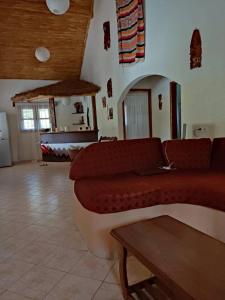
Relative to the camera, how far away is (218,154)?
3.03 m

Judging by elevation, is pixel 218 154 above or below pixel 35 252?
above

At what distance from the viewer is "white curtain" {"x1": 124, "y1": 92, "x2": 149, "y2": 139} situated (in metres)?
7.34

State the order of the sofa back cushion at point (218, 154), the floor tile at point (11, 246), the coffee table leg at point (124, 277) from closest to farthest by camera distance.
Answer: the coffee table leg at point (124, 277) → the floor tile at point (11, 246) → the sofa back cushion at point (218, 154)

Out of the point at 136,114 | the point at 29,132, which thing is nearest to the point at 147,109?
the point at 136,114

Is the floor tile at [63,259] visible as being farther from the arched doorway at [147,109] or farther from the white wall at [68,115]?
the white wall at [68,115]

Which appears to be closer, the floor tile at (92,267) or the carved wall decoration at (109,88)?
the floor tile at (92,267)

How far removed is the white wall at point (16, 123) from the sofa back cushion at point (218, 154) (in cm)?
688

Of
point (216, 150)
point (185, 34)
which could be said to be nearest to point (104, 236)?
point (216, 150)

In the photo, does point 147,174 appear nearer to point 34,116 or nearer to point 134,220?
point 134,220

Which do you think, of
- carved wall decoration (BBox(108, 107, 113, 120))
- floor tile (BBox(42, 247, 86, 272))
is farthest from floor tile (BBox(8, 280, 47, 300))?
carved wall decoration (BBox(108, 107, 113, 120))

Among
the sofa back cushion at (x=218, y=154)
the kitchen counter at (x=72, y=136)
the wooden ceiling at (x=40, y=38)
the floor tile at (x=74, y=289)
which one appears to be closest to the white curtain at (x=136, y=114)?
the kitchen counter at (x=72, y=136)

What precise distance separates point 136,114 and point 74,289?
607cm

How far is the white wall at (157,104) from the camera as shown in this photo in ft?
22.3

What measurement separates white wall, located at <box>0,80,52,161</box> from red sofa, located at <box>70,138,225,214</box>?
20.7 feet
